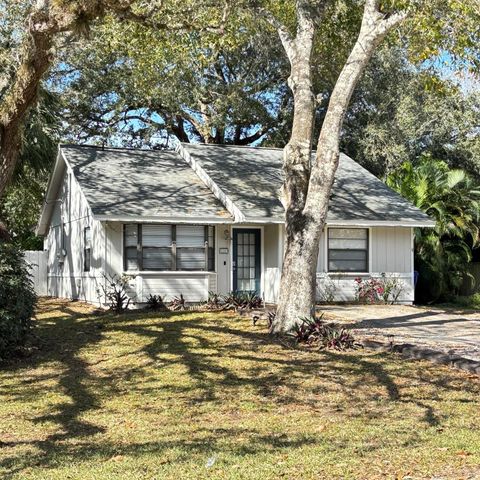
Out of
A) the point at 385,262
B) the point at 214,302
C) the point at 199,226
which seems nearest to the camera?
the point at 214,302

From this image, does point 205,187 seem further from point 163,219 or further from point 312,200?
point 312,200

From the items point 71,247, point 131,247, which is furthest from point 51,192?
point 131,247

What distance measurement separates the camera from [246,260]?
20.5 m

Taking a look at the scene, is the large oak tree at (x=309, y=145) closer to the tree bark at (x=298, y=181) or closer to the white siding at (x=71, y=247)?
the tree bark at (x=298, y=181)

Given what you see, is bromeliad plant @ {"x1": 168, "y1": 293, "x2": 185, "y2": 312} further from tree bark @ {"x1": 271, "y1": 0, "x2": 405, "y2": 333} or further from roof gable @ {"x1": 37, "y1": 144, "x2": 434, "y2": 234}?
tree bark @ {"x1": 271, "y1": 0, "x2": 405, "y2": 333}

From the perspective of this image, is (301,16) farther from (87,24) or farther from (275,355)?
(275,355)

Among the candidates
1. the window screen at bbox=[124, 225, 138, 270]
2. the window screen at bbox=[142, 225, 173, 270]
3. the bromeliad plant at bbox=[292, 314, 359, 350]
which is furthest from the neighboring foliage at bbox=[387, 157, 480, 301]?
the bromeliad plant at bbox=[292, 314, 359, 350]

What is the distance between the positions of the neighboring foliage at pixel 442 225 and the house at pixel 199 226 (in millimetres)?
1121

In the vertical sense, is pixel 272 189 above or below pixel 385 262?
above

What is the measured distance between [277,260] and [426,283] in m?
5.68

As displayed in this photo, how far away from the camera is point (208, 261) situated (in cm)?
1973

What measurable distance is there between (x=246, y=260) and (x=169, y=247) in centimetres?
251

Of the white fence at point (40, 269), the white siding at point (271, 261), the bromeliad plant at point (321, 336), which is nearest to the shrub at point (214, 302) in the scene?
the white siding at point (271, 261)

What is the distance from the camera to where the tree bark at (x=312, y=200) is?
12.9 m
